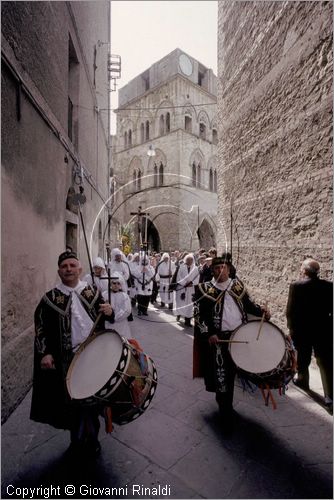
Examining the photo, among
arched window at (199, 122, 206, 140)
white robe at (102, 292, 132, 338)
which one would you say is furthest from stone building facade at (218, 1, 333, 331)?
arched window at (199, 122, 206, 140)

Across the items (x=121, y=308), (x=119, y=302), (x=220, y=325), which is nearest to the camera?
(x=220, y=325)

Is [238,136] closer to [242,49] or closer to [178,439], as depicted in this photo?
[242,49]

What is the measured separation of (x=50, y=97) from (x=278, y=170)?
15.2 ft

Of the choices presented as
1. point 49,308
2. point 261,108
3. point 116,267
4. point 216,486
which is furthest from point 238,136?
point 216,486

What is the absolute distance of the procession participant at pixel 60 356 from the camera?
9.02 feet

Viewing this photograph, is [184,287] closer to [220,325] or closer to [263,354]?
[220,325]

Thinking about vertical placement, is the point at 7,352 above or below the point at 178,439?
above

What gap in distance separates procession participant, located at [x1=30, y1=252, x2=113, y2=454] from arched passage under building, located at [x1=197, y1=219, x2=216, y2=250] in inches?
977

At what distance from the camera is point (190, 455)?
2.81 meters

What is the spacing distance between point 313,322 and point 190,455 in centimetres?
231

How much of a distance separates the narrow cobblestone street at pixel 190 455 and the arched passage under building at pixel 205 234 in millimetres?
23756

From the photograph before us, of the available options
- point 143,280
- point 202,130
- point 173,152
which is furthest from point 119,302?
point 202,130

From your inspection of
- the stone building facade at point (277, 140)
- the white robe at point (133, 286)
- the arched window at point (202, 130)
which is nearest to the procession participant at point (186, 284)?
the stone building facade at point (277, 140)

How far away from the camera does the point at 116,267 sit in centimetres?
786
